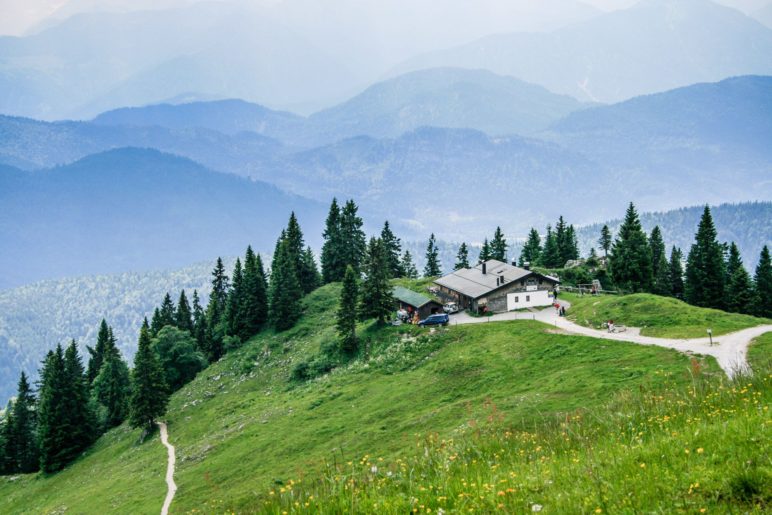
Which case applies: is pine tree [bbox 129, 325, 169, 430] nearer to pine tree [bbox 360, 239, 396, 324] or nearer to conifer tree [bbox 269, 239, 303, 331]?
conifer tree [bbox 269, 239, 303, 331]

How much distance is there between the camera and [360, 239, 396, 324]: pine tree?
75.1 metres

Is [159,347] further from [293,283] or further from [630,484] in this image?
[630,484]

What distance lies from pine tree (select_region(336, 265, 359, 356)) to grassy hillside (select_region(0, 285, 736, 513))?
268 centimetres

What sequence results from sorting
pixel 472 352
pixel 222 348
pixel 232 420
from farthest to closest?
1. pixel 222 348
2. pixel 232 420
3. pixel 472 352

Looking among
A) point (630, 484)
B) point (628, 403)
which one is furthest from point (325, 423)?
point (630, 484)

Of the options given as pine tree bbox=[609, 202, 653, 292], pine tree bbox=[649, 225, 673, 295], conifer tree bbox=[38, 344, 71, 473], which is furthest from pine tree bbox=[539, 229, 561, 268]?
conifer tree bbox=[38, 344, 71, 473]

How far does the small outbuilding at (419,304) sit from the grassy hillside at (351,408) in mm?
7421

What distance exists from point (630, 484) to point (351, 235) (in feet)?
353

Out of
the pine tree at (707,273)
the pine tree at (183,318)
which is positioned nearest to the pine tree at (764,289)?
the pine tree at (707,273)

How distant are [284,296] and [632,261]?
196ft

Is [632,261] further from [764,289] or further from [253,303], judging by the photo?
[253,303]

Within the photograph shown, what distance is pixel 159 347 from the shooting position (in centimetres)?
10294

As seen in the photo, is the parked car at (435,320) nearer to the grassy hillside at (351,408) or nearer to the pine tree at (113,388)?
the grassy hillside at (351,408)

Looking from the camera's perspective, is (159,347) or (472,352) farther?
(159,347)
